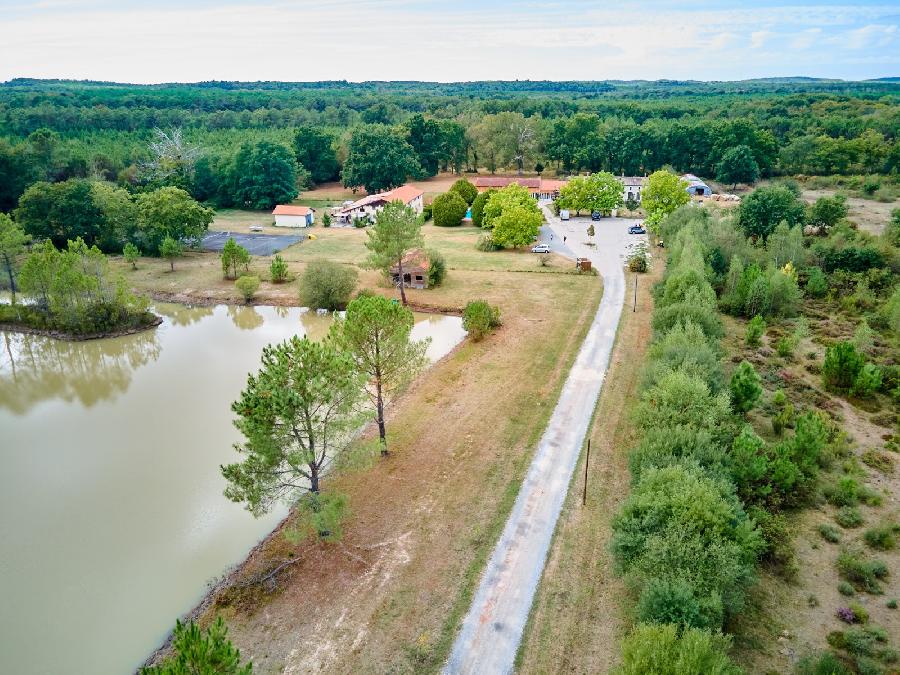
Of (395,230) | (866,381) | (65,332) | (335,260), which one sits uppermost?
(395,230)

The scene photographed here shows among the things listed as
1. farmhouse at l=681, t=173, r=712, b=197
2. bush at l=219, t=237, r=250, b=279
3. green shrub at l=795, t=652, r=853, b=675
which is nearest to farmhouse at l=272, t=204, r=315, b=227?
bush at l=219, t=237, r=250, b=279

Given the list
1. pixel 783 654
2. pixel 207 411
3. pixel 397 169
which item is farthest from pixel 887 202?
pixel 207 411

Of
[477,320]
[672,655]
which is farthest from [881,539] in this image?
[477,320]

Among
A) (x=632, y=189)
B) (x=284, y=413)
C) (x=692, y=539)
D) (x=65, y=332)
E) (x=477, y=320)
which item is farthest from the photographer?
(x=632, y=189)

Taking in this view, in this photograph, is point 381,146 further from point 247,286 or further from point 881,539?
point 881,539

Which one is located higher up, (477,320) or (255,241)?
(477,320)

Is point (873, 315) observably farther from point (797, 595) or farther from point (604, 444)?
point (797, 595)

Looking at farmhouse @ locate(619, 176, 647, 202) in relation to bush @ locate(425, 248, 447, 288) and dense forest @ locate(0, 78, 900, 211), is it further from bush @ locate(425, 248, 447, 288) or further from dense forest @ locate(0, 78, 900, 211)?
bush @ locate(425, 248, 447, 288)

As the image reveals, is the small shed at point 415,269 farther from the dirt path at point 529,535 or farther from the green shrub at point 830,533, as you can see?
the green shrub at point 830,533
